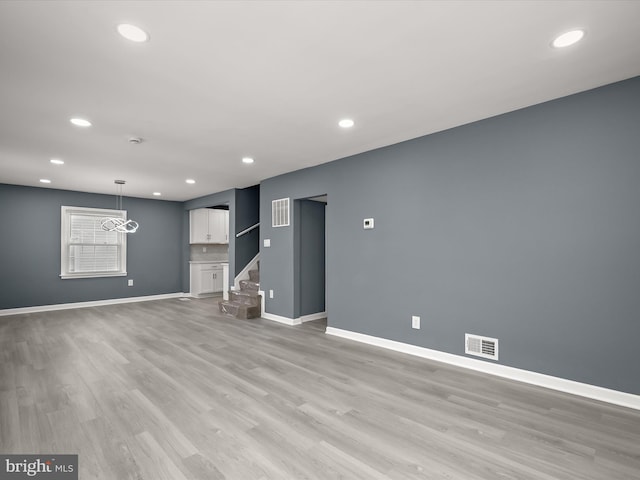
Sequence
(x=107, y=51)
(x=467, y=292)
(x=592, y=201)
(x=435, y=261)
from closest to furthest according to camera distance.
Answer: (x=107, y=51) → (x=592, y=201) → (x=467, y=292) → (x=435, y=261)

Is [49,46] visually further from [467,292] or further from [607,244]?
[607,244]

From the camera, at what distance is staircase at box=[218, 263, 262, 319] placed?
19.3ft

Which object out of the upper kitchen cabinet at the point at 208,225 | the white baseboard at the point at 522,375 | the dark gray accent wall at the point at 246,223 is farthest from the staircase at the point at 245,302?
the upper kitchen cabinet at the point at 208,225

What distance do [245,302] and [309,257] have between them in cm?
159

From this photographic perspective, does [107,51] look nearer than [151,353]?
Yes

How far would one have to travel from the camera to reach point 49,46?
6.77 ft

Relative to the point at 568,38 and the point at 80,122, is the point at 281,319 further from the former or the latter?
the point at 568,38

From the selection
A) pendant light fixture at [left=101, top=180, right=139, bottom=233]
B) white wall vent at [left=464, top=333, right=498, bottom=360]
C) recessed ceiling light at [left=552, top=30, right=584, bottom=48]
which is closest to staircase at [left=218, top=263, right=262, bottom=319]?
pendant light fixture at [left=101, top=180, right=139, bottom=233]

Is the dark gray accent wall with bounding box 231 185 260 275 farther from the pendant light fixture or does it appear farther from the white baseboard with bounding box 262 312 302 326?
Result: the pendant light fixture

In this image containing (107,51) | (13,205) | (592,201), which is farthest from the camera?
(13,205)

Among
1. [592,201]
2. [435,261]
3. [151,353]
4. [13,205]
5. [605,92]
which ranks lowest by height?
[151,353]

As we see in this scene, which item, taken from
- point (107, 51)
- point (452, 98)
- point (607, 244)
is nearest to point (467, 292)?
point (607, 244)

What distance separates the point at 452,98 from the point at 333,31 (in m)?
1.41

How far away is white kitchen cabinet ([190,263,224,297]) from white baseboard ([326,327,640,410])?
5520 millimetres
